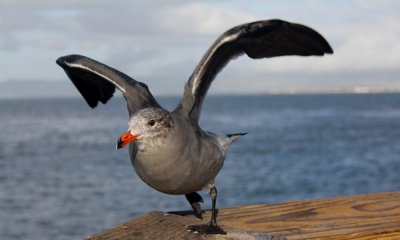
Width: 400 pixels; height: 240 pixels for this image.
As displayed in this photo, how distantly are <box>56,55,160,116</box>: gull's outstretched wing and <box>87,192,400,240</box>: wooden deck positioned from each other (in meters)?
1.03

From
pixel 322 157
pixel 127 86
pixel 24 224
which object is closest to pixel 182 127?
pixel 127 86

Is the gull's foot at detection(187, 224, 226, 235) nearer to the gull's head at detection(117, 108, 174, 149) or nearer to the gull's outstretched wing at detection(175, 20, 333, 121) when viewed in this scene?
the gull's head at detection(117, 108, 174, 149)

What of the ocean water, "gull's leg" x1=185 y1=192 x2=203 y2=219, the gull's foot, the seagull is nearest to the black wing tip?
the seagull

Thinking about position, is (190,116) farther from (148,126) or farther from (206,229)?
(206,229)

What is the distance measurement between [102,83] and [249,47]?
5.63 feet

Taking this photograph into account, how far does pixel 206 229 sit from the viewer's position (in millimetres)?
4031

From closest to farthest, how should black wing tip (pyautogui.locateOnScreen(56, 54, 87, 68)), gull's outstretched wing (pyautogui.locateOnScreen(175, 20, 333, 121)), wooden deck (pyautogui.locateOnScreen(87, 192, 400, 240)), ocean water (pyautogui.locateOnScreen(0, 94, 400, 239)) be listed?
wooden deck (pyautogui.locateOnScreen(87, 192, 400, 240))
gull's outstretched wing (pyautogui.locateOnScreen(175, 20, 333, 121))
black wing tip (pyautogui.locateOnScreen(56, 54, 87, 68))
ocean water (pyautogui.locateOnScreen(0, 94, 400, 239))

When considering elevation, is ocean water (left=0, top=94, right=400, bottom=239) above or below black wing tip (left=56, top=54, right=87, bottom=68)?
above

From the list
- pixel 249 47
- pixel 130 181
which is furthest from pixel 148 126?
pixel 130 181

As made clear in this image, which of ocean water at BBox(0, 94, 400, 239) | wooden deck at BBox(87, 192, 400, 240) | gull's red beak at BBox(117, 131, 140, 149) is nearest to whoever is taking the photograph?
wooden deck at BBox(87, 192, 400, 240)

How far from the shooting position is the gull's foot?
3.99m

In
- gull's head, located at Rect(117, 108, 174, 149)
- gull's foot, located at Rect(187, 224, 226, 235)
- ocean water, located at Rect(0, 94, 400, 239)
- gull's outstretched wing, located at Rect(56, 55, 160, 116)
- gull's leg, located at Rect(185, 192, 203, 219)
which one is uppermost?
ocean water, located at Rect(0, 94, 400, 239)

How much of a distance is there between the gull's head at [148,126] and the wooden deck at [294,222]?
58cm

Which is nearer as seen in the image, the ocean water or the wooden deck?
the wooden deck
